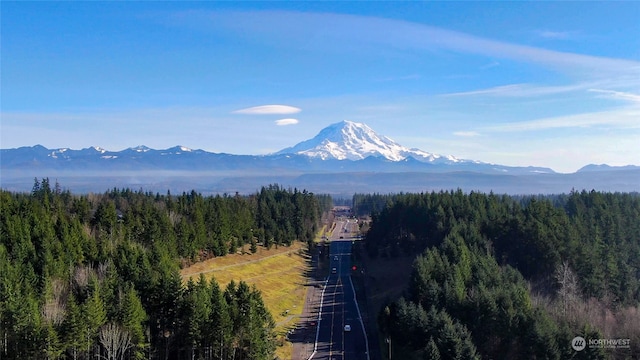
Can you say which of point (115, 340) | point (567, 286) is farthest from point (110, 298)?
point (567, 286)

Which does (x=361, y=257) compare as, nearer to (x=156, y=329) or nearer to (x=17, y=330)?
(x=156, y=329)

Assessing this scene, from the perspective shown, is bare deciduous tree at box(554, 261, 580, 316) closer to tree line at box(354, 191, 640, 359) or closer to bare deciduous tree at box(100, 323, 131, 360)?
tree line at box(354, 191, 640, 359)

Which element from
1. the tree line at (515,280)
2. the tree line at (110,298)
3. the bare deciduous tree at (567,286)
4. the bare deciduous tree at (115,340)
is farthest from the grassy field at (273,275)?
the bare deciduous tree at (567,286)

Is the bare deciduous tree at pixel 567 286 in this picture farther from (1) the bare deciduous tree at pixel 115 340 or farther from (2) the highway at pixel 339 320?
(1) the bare deciduous tree at pixel 115 340

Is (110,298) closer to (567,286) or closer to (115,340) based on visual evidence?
(115,340)

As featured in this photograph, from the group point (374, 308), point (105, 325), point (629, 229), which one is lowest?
point (374, 308)

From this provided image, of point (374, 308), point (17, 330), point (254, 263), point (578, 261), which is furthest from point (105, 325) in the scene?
point (578, 261)
